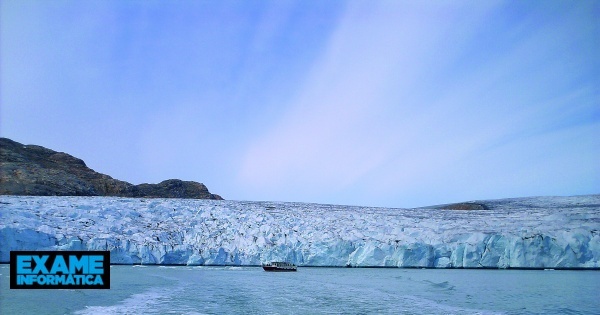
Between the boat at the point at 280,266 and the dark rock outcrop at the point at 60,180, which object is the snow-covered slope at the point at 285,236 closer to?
the boat at the point at 280,266

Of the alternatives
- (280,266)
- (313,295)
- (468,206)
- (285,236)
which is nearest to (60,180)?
(285,236)

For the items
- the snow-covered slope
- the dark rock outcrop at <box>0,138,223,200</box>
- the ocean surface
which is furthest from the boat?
the dark rock outcrop at <box>0,138,223,200</box>

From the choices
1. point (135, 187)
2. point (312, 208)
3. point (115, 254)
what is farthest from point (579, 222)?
point (135, 187)

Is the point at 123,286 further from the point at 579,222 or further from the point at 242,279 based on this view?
the point at 579,222

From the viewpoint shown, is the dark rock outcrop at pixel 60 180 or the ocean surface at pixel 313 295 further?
the dark rock outcrop at pixel 60 180

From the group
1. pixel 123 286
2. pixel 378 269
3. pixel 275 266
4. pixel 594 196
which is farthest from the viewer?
pixel 594 196

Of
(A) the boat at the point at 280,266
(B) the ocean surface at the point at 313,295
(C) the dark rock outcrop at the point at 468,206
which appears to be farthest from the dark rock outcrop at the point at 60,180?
(A) the boat at the point at 280,266

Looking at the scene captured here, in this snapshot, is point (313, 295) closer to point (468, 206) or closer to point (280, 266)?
point (280, 266)
